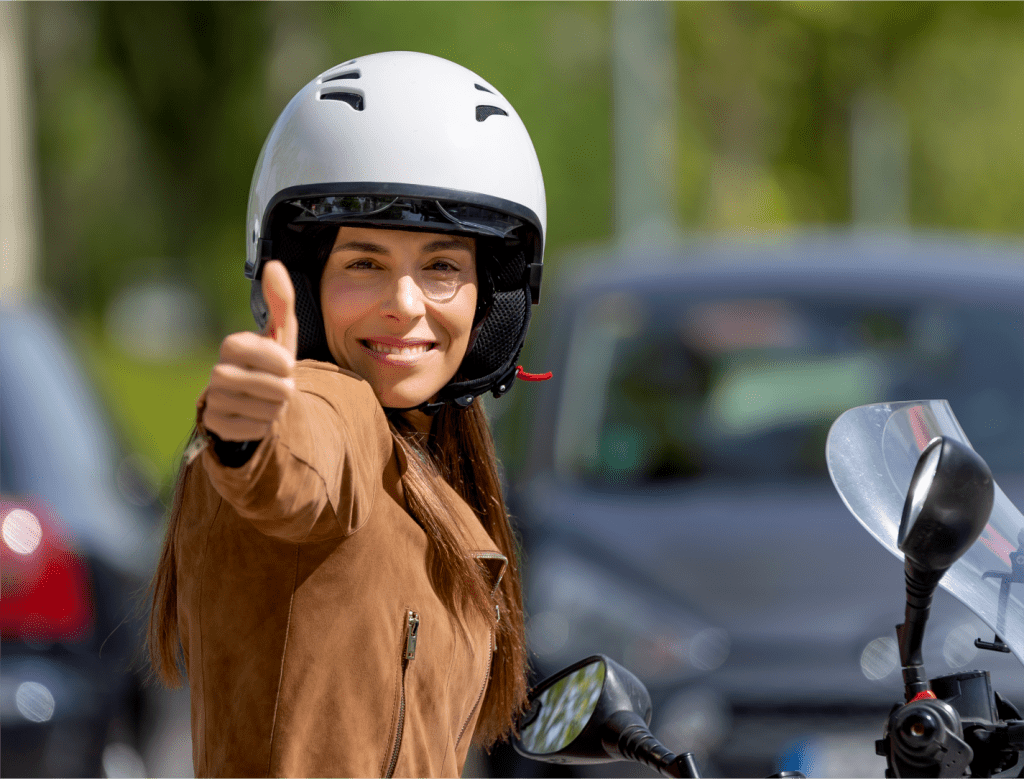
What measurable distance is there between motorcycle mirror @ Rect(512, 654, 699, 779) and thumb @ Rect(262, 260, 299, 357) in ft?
2.44

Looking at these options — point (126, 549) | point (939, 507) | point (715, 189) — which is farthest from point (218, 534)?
point (715, 189)

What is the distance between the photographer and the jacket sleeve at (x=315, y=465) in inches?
57.3

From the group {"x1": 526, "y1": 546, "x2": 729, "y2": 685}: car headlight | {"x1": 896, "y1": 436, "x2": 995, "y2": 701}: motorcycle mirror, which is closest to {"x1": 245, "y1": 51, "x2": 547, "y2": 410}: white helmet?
{"x1": 896, "y1": 436, "x2": 995, "y2": 701}: motorcycle mirror

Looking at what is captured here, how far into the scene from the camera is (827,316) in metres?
5.17

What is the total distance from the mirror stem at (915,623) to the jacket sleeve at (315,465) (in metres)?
0.61

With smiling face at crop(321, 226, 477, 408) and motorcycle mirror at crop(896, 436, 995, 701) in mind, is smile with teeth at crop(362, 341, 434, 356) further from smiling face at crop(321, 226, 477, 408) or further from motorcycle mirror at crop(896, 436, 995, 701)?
motorcycle mirror at crop(896, 436, 995, 701)

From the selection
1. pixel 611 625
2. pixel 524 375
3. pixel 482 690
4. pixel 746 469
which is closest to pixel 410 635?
pixel 482 690

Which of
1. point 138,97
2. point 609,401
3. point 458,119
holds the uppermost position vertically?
point 138,97

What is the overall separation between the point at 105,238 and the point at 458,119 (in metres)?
33.6

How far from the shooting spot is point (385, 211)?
1.99m

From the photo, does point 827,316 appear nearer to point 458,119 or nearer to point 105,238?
point 458,119

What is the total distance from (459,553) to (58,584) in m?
2.99

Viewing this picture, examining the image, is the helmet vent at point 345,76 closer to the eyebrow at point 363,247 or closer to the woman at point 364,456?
the woman at point 364,456

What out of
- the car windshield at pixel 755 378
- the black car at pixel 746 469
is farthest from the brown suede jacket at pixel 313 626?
the car windshield at pixel 755 378
